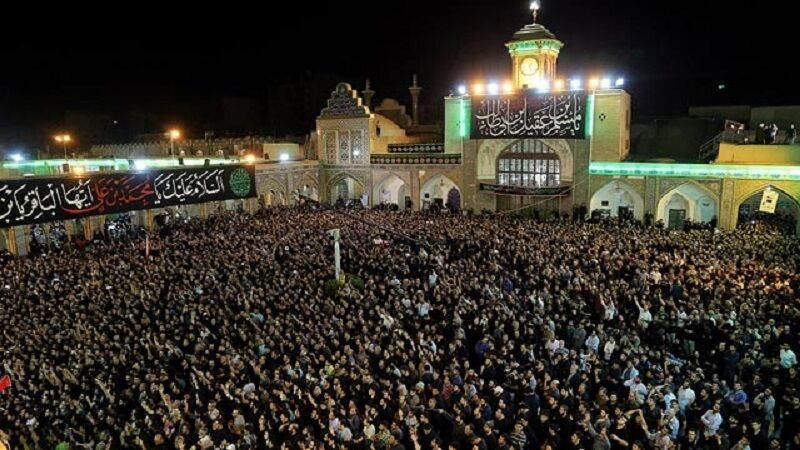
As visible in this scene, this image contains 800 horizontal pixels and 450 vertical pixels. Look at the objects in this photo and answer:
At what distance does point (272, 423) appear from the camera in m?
7.99

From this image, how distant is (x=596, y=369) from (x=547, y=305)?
10.4 feet

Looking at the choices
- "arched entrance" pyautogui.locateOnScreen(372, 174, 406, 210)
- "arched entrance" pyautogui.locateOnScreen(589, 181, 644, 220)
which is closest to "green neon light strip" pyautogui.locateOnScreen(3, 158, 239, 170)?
"arched entrance" pyautogui.locateOnScreen(372, 174, 406, 210)

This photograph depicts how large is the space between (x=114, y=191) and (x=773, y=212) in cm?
2421

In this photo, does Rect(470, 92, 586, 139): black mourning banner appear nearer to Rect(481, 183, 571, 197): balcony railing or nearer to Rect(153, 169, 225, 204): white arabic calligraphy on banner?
Rect(481, 183, 571, 197): balcony railing

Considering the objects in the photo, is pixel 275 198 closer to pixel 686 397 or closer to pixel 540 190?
pixel 540 190

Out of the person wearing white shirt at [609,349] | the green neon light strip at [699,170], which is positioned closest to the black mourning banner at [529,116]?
the green neon light strip at [699,170]

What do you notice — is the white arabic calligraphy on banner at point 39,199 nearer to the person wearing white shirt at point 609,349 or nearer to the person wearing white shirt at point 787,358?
the person wearing white shirt at point 609,349

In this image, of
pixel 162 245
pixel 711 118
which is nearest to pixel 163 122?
pixel 162 245

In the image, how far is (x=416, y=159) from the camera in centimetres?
2862

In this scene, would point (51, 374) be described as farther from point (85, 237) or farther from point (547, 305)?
point (85, 237)

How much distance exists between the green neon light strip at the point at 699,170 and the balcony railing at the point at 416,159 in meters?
6.67

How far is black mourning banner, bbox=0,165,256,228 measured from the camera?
17898 millimetres

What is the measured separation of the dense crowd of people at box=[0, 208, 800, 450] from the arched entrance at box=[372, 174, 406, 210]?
13.9 m

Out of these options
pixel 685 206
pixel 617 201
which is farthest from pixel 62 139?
pixel 685 206
